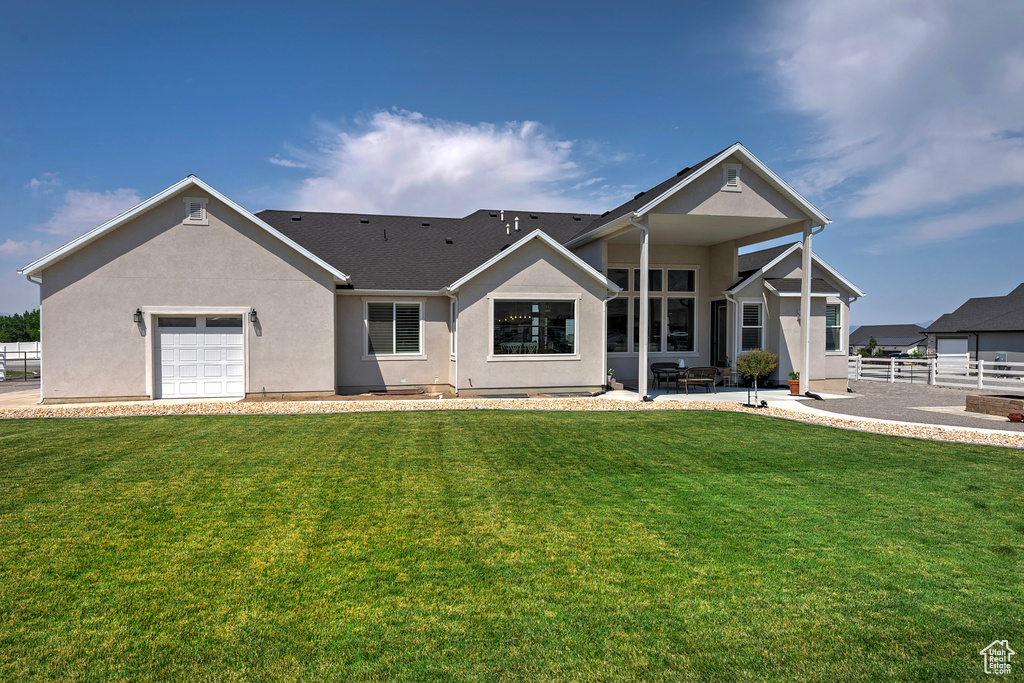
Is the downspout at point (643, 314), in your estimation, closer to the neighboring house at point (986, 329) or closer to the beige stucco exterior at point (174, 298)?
the beige stucco exterior at point (174, 298)

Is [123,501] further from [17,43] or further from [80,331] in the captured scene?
[17,43]

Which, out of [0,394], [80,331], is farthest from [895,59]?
[0,394]

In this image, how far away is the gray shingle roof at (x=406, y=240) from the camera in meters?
16.9

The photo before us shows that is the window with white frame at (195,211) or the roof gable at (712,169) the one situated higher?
the roof gable at (712,169)

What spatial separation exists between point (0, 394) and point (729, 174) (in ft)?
76.5

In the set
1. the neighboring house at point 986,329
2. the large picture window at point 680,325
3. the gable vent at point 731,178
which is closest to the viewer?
the gable vent at point 731,178

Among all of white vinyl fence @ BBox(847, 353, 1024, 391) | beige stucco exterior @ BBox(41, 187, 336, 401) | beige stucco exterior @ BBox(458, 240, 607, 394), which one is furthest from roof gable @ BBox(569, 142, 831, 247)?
beige stucco exterior @ BBox(41, 187, 336, 401)

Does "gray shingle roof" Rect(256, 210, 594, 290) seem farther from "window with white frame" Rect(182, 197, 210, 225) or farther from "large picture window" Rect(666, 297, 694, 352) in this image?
"large picture window" Rect(666, 297, 694, 352)

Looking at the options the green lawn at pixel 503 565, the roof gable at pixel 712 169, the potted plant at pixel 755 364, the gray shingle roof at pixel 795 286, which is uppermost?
the roof gable at pixel 712 169

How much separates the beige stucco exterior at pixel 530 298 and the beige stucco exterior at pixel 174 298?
404cm

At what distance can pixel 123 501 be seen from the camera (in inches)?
231

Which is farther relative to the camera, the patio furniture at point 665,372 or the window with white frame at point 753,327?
the window with white frame at point 753,327

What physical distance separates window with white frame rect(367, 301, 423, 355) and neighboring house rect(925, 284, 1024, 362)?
36.6 meters

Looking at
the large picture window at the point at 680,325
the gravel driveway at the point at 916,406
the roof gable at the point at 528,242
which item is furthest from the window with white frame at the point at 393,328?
the gravel driveway at the point at 916,406
